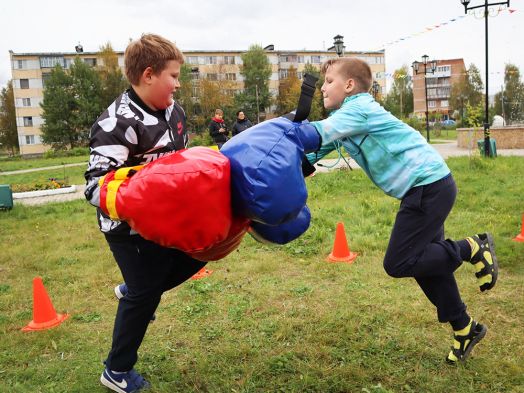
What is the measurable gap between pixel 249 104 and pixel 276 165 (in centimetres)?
5966

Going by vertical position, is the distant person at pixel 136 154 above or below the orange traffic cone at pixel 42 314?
above

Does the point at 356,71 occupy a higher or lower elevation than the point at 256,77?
lower

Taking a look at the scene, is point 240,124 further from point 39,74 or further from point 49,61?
point 39,74

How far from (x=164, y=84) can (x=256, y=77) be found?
6132 centimetres

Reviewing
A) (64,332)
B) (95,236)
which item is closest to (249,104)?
(95,236)

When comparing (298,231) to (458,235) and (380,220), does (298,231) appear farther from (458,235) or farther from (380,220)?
(380,220)

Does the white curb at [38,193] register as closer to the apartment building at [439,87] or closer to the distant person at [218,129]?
the distant person at [218,129]

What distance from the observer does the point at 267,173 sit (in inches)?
80.4

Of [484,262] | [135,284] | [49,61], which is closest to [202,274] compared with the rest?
[135,284]

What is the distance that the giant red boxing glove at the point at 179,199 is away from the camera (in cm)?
198

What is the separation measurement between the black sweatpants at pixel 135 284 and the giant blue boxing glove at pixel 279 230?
588mm

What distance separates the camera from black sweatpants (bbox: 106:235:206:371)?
262 cm

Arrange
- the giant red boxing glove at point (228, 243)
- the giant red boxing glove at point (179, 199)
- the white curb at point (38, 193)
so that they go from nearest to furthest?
1. the giant red boxing glove at point (179, 199)
2. the giant red boxing glove at point (228, 243)
3. the white curb at point (38, 193)

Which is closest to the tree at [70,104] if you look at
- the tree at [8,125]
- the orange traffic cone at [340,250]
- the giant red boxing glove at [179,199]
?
the tree at [8,125]
